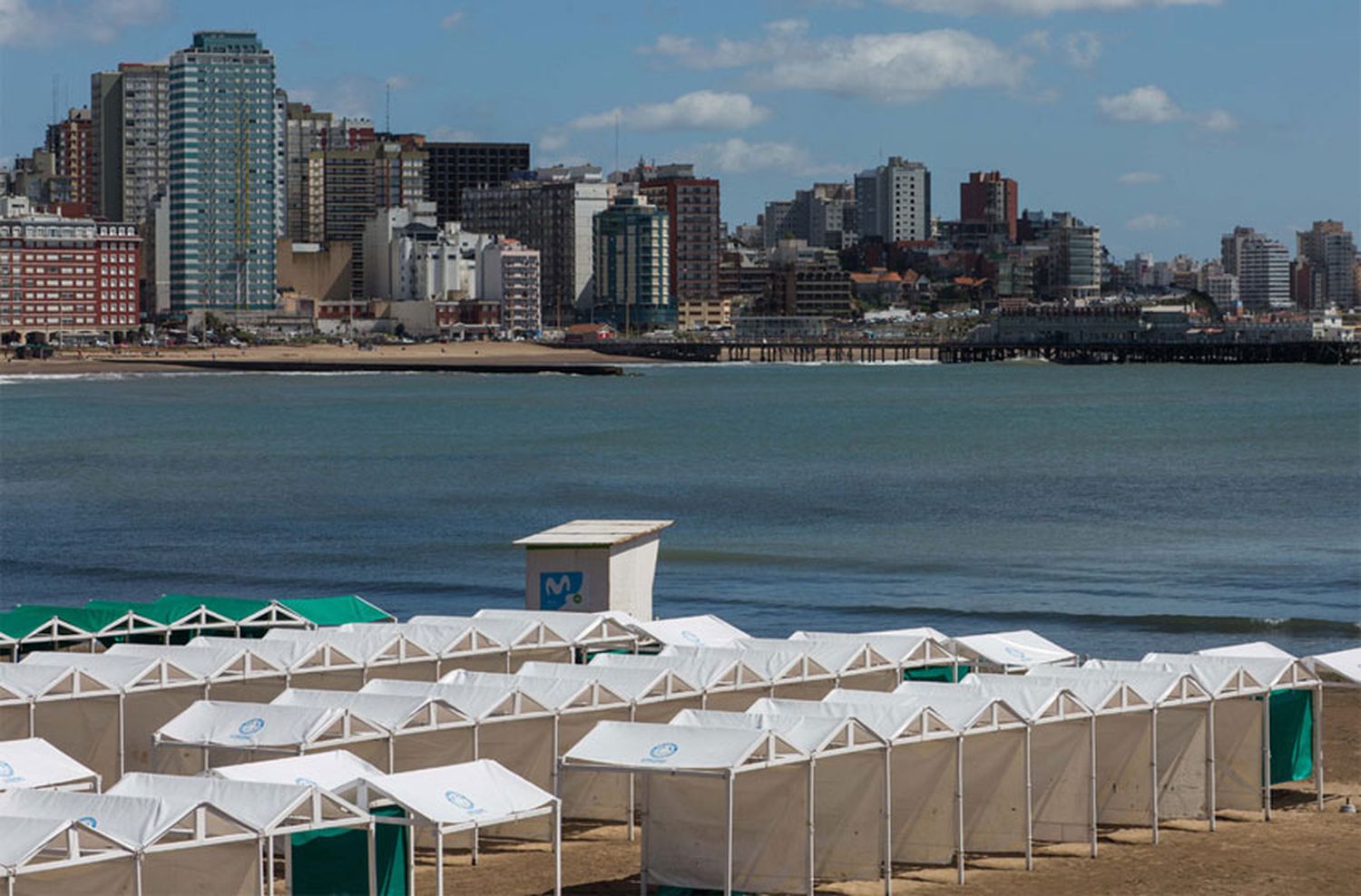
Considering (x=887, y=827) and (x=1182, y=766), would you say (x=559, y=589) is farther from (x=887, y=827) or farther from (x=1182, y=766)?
(x=887, y=827)

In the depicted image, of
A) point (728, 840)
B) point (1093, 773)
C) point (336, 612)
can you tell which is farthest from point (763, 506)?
point (728, 840)

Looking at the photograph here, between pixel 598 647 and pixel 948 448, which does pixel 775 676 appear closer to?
pixel 598 647

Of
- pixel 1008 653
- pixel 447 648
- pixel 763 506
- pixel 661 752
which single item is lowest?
pixel 763 506

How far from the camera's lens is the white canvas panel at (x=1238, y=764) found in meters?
18.7

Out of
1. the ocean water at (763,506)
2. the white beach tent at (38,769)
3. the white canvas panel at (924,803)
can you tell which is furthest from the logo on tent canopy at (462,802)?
the ocean water at (763,506)

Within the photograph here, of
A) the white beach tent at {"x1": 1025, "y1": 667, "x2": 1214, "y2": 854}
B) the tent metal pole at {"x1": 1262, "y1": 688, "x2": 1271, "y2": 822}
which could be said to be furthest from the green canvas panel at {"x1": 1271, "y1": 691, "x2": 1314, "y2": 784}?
the white beach tent at {"x1": 1025, "y1": 667, "x2": 1214, "y2": 854}

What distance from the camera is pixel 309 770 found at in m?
15.1

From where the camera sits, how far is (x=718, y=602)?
119 ft

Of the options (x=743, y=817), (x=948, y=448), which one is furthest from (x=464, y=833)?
(x=948, y=448)

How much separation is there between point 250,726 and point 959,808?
16.4 ft

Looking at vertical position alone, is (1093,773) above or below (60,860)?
below

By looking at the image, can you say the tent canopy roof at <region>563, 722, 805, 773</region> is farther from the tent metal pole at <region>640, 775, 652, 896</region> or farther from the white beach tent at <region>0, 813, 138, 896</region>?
the white beach tent at <region>0, 813, 138, 896</region>

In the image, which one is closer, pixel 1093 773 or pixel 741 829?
pixel 741 829

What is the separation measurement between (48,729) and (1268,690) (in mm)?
9732
